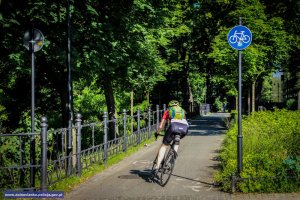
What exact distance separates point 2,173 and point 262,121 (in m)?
11.6

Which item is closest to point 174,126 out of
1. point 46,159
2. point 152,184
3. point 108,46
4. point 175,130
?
point 175,130

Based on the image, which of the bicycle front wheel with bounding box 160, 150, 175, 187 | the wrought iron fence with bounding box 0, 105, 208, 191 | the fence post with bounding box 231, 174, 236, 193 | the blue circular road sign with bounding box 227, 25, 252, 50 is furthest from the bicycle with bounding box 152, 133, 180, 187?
the blue circular road sign with bounding box 227, 25, 252, 50

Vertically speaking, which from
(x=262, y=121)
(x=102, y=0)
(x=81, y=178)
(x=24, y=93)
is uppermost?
(x=102, y=0)

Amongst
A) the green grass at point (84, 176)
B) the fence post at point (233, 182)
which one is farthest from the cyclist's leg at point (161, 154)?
the green grass at point (84, 176)

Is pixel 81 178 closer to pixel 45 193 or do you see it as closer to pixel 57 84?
pixel 45 193

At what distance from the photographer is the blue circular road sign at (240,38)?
28.3 ft

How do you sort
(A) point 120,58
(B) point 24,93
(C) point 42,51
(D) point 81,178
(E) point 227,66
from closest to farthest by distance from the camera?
(D) point 81,178
(C) point 42,51
(A) point 120,58
(E) point 227,66
(B) point 24,93

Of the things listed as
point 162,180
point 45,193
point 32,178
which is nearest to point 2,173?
point 32,178

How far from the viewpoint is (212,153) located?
14.3m

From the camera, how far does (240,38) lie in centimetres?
866

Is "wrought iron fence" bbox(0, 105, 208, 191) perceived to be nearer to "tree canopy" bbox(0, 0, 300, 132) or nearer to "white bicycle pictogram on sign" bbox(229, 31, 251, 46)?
"tree canopy" bbox(0, 0, 300, 132)

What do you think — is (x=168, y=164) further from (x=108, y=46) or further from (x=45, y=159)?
(x=108, y=46)

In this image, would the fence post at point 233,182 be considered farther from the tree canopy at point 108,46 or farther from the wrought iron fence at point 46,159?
the tree canopy at point 108,46

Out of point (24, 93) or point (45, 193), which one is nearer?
point (45, 193)
